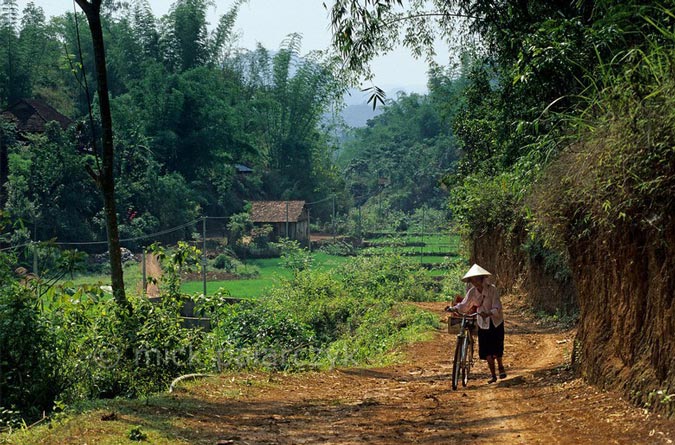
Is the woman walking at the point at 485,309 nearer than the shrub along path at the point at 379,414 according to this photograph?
No

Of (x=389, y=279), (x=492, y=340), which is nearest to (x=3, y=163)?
(x=389, y=279)

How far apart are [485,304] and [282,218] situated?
51.1 meters

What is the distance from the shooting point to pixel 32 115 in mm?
50625

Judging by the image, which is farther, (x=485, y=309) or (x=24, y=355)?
(x=485, y=309)

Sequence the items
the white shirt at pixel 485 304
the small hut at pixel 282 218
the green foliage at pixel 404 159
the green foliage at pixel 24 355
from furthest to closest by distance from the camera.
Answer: the green foliage at pixel 404 159
the small hut at pixel 282 218
the white shirt at pixel 485 304
the green foliage at pixel 24 355

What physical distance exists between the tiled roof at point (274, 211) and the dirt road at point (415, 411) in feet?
159

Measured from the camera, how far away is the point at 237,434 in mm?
8078

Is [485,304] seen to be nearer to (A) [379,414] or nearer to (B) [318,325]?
(A) [379,414]

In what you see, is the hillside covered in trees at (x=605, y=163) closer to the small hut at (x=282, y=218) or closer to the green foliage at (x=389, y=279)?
the green foliage at (x=389, y=279)

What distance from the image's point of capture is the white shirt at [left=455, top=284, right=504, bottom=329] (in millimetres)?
10617

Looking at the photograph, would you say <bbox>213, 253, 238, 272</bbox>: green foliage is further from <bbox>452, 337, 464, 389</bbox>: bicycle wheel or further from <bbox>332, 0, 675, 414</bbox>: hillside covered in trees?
<bbox>452, 337, 464, 389</bbox>: bicycle wheel

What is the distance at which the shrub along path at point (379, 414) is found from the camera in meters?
7.46

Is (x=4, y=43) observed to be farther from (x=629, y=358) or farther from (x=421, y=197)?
(x=629, y=358)

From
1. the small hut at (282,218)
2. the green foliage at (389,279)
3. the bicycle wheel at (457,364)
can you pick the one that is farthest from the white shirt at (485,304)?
the small hut at (282,218)
